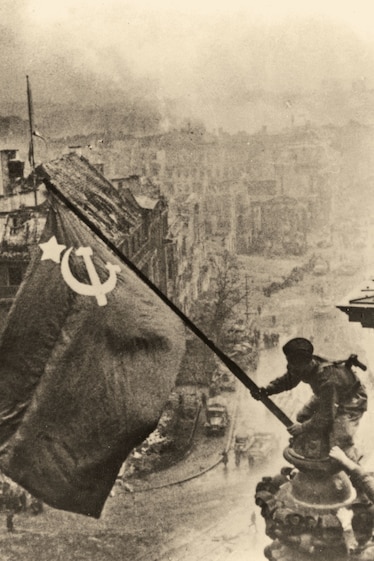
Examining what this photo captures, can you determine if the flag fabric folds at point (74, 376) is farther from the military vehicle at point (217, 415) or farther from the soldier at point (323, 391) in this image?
the soldier at point (323, 391)

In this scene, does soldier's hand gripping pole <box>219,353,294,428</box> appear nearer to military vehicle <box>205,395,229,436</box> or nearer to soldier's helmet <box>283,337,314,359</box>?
soldier's helmet <box>283,337,314,359</box>

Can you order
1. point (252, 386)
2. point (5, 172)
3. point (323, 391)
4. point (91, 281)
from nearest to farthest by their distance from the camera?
1. point (91, 281)
2. point (323, 391)
3. point (252, 386)
4. point (5, 172)

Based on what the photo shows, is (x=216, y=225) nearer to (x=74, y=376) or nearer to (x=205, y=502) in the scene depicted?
(x=74, y=376)

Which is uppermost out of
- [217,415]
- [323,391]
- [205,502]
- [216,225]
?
[216,225]

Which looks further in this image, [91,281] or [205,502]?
[205,502]

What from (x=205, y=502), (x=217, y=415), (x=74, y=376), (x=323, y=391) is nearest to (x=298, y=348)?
(x=323, y=391)

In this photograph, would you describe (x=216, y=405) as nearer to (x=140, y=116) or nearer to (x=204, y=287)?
(x=204, y=287)

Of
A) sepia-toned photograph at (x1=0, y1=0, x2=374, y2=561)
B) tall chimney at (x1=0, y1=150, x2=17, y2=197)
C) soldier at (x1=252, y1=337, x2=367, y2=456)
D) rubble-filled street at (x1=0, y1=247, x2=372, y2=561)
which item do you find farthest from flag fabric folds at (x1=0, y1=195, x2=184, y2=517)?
soldier at (x1=252, y1=337, x2=367, y2=456)
